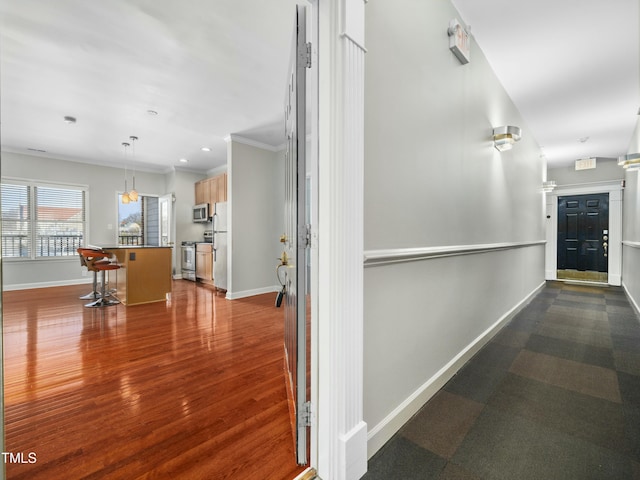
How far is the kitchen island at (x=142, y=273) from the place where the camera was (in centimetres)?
438

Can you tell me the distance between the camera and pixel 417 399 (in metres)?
1.75

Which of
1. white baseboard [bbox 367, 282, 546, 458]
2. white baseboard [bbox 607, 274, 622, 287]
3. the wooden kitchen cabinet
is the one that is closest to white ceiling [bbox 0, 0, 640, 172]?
the wooden kitchen cabinet

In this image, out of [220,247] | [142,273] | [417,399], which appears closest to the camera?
[417,399]

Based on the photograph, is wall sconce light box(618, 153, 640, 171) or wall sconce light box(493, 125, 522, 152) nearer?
wall sconce light box(493, 125, 522, 152)

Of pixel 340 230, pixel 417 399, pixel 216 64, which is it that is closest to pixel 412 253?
pixel 340 230

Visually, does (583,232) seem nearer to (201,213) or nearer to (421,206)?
(421,206)

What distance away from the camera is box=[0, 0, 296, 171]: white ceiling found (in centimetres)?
226

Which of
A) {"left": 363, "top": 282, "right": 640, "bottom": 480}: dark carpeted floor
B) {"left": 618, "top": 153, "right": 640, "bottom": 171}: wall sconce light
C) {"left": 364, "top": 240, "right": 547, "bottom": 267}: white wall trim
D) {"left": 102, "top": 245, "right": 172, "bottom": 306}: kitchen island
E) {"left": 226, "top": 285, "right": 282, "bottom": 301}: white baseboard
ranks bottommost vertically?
{"left": 363, "top": 282, "right": 640, "bottom": 480}: dark carpeted floor

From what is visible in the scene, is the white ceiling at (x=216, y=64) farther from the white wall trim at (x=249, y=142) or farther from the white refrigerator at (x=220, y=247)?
the white refrigerator at (x=220, y=247)

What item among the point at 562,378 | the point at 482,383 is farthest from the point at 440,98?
the point at 562,378

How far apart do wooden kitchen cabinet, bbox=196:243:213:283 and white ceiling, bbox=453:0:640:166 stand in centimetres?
558

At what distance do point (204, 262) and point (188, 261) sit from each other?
761 millimetres

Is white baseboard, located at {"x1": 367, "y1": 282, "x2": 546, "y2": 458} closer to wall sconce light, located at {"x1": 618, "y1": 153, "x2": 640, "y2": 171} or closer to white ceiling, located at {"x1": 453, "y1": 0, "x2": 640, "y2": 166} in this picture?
white ceiling, located at {"x1": 453, "y1": 0, "x2": 640, "y2": 166}

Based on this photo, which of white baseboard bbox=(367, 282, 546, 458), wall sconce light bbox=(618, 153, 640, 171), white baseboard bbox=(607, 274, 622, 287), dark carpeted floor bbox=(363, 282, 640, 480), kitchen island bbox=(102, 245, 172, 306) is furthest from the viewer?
white baseboard bbox=(607, 274, 622, 287)
